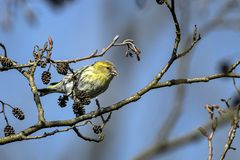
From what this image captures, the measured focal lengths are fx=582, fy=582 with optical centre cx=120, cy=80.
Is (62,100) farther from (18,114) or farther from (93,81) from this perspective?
(93,81)

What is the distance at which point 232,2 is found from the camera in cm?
524

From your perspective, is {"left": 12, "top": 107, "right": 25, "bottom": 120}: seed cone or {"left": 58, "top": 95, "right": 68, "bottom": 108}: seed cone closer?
{"left": 12, "top": 107, "right": 25, "bottom": 120}: seed cone

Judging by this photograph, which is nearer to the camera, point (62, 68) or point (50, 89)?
point (62, 68)

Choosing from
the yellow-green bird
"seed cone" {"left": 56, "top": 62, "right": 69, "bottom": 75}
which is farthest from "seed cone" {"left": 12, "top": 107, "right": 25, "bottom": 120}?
the yellow-green bird

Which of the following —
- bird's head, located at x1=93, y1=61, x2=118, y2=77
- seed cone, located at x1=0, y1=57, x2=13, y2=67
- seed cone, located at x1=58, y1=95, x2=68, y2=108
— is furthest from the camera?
bird's head, located at x1=93, y1=61, x2=118, y2=77

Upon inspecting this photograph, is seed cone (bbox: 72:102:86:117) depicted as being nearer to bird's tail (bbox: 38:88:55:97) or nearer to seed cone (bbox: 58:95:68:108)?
seed cone (bbox: 58:95:68:108)

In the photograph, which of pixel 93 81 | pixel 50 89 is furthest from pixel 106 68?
pixel 50 89

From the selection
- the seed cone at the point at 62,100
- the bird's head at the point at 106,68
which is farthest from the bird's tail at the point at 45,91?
the seed cone at the point at 62,100

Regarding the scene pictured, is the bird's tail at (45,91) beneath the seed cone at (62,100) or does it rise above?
above

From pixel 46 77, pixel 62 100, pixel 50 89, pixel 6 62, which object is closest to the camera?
pixel 6 62

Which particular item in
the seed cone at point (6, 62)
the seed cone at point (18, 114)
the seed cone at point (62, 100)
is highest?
the seed cone at point (6, 62)

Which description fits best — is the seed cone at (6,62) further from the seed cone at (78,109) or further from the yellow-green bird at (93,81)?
the yellow-green bird at (93,81)

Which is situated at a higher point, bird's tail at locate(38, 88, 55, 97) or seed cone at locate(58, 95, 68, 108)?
bird's tail at locate(38, 88, 55, 97)

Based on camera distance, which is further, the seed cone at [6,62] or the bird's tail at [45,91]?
the bird's tail at [45,91]
